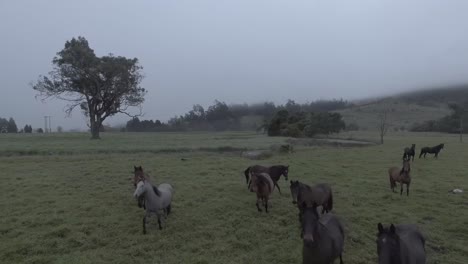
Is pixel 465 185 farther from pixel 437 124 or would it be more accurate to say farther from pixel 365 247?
pixel 437 124

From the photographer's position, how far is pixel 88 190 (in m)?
13.3

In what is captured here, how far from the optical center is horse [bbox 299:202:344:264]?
5656mm

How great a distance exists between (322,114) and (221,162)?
3379cm

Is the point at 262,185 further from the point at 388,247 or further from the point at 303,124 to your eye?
the point at 303,124

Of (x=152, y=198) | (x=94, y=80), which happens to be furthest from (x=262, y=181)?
(x=94, y=80)

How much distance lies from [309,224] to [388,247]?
113 cm

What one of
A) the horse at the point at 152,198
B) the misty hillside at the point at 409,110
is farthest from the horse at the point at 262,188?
the misty hillside at the point at 409,110

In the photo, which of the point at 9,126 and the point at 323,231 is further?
the point at 9,126

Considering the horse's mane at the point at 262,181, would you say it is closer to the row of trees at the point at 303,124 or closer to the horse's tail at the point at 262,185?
the horse's tail at the point at 262,185

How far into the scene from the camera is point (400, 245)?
17.0ft

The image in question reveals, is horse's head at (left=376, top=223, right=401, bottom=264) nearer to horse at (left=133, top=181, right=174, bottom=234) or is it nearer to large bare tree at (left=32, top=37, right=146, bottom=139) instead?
horse at (left=133, top=181, right=174, bottom=234)

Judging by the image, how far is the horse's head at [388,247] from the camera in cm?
492

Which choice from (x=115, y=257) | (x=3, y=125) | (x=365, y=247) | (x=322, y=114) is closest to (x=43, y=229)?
(x=115, y=257)

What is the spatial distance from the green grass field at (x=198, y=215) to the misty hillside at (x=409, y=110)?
7747 cm
